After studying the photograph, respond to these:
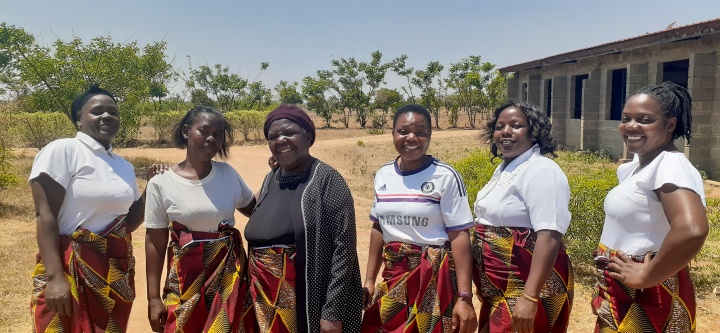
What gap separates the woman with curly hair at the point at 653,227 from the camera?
1.87m

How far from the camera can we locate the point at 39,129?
18.1 m

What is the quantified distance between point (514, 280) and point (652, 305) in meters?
0.51

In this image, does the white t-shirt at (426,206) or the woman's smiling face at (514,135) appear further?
the woman's smiling face at (514,135)

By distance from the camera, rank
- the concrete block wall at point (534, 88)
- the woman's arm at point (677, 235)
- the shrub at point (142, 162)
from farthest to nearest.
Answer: the concrete block wall at point (534, 88) → the shrub at point (142, 162) → the woman's arm at point (677, 235)

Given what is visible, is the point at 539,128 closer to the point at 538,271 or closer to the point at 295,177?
the point at 538,271

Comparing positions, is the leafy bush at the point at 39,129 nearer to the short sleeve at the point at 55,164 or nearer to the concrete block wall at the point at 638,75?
the concrete block wall at the point at 638,75

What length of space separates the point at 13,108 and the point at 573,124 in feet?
56.1

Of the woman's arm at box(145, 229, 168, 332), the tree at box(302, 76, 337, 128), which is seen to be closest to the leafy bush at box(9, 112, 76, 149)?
the tree at box(302, 76, 337, 128)

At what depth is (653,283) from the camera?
6.41 ft

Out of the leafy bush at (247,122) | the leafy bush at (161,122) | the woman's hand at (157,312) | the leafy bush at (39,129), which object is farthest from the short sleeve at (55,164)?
the leafy bush at (247,122)

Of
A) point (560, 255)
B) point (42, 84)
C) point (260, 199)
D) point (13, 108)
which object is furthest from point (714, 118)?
point (13, 108)

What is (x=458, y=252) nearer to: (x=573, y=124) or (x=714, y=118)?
(x=714, y=118)

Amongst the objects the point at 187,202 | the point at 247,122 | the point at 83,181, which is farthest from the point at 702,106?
the point at 247,122

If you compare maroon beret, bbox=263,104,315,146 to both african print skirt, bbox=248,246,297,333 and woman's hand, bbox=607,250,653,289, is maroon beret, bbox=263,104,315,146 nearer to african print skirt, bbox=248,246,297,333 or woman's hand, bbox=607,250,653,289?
african print skirt, bbox=248,246,297,333
